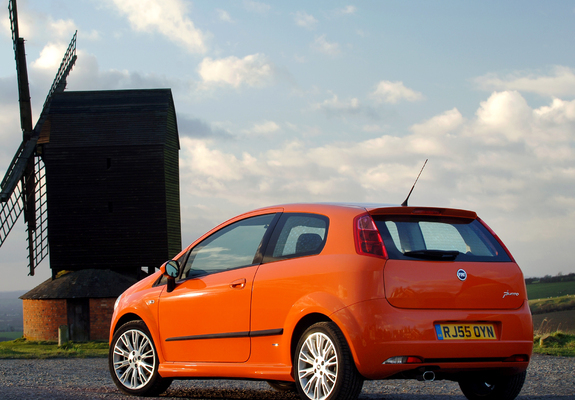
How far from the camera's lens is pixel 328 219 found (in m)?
5.67

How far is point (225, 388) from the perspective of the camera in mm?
7965

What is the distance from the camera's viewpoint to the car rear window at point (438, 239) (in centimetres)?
537

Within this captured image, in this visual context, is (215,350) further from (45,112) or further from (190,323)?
(45,112)

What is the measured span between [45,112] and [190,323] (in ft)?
98.9

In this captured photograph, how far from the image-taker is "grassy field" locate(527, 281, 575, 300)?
4660cm

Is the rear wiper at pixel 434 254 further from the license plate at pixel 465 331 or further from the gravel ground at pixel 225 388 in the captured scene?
the gravel ground at pixel 225 388

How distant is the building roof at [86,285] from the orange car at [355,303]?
26.0 metres

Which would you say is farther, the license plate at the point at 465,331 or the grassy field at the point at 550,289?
the grassy field at the point at 550,289

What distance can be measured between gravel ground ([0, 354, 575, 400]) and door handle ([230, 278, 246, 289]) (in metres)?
1.39

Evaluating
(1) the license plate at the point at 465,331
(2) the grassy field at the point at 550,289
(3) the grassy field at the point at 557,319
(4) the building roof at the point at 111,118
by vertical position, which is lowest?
(2) the grassy field at the point at 550,289

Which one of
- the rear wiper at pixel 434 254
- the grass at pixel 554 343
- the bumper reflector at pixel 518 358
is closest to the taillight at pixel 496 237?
the rear wiper at pixel 434 254

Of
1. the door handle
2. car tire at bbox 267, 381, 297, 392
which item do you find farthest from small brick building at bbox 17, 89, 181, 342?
the door handle

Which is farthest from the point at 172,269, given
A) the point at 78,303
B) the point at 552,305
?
the point at 552,305

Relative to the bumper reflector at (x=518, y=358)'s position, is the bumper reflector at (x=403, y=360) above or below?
above
